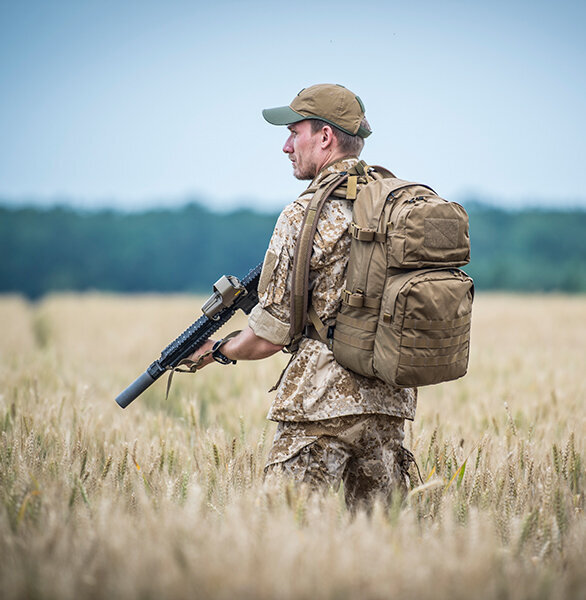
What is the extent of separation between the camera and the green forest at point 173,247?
51.8 m

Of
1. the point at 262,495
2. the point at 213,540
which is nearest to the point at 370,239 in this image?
the point at 262,495

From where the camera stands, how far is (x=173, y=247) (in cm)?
6262

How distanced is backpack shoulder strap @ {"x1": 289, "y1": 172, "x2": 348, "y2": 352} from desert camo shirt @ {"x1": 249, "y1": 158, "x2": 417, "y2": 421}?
5 cm

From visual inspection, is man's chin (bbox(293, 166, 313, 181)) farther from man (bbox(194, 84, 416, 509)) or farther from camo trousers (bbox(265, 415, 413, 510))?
camo trousers (bbox(265, 415, 413, 510))

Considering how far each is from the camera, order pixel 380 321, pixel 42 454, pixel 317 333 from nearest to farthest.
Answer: pixel 380 321
pixel 317 333
pixel 42 454

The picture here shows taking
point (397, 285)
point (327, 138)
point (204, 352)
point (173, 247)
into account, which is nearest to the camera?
point (397, 285)

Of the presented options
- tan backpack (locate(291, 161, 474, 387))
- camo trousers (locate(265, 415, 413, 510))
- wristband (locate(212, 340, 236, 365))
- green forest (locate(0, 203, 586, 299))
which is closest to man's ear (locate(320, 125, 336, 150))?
tan backpack (locate(291, 161, 474, 387))

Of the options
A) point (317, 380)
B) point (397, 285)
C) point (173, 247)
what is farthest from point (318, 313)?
point (173, 247)

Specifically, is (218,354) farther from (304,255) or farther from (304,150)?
(304,150)

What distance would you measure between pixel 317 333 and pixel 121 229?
6386 cm

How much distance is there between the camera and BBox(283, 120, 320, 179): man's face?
9.53 feet

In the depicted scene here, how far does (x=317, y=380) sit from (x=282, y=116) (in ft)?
3.71

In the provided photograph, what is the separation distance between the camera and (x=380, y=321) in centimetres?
255

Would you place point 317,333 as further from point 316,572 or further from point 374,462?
point 316,572
